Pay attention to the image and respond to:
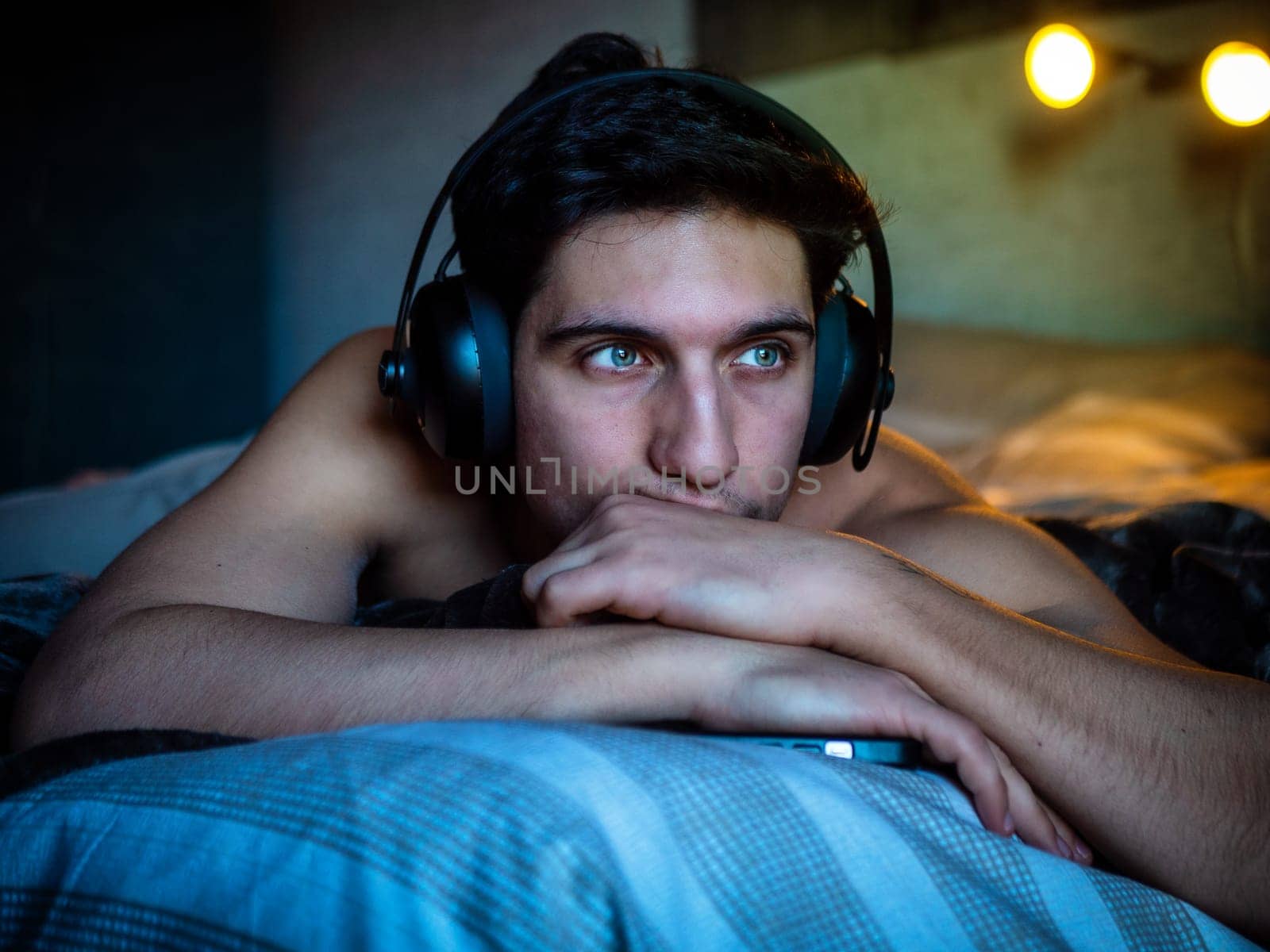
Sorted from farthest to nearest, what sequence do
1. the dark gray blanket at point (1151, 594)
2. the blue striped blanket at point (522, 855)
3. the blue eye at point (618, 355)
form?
the blue eye at point (618, 355), the dark gray blanket at point (1151, 594), the blue striped blanket at point (522, 855)

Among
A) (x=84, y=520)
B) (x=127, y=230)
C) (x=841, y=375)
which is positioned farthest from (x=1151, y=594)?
(x=127, y=230)

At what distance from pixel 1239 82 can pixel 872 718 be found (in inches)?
87.0

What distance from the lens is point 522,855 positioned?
47 cm

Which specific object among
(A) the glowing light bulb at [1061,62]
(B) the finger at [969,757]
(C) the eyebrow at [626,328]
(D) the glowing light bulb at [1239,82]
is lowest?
(B) the finger at [969,757]

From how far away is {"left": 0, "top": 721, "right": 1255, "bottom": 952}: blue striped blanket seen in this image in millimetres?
467

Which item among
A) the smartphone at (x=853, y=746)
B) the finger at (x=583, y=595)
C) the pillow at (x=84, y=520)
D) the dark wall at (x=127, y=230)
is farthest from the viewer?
the dark wall at (x=127, y=230)

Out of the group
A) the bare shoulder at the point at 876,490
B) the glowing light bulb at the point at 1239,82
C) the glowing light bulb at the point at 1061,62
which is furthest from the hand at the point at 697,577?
the glowing light bulb at the point at 1061,62

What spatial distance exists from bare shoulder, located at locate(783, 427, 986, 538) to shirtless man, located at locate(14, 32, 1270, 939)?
8 cm

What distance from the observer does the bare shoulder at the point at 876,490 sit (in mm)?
1287

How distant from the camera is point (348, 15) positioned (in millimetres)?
4320

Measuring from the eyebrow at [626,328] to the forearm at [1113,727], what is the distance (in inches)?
13.1

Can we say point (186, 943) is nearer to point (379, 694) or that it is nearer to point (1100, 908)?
point (379, 694)

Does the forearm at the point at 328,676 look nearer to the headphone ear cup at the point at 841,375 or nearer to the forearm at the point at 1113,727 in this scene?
the forearm at the point at 1113,727

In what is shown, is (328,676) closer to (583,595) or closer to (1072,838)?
(583,595)
